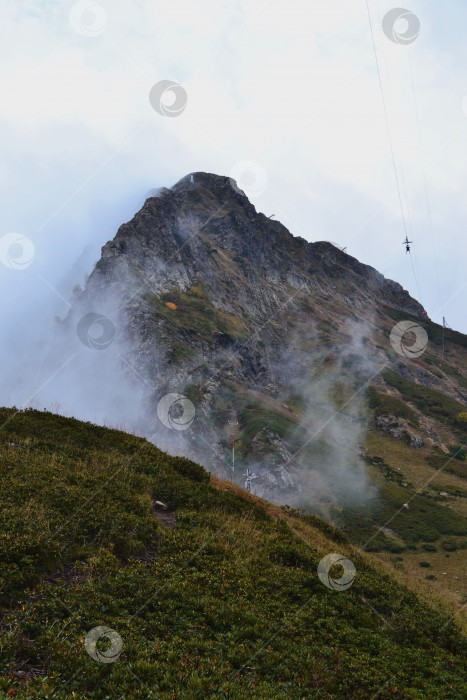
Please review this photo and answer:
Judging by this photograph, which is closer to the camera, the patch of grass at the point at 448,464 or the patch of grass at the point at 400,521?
the patch of grass at the point at 400,521

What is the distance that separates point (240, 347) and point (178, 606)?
11468cm

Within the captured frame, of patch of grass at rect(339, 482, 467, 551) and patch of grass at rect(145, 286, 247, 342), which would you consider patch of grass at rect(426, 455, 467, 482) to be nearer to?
patch of grass at rect(339, 482, 467, 551)

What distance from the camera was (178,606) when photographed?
31.2 ft

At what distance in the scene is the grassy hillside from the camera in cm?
703

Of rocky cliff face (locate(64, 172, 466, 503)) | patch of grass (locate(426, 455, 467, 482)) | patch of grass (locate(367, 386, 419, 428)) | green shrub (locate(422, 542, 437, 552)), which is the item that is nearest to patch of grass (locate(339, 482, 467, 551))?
green shrub (locate(422, 542, 437, 552))

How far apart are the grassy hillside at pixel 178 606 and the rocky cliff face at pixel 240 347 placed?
209 feet

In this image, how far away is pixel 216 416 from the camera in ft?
316

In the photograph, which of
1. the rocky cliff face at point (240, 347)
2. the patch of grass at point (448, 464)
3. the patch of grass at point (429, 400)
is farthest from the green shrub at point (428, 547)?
the patch of grass at point (429, 400)

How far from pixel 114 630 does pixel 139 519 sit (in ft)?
16.1

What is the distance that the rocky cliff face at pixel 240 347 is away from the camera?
86.9 meters

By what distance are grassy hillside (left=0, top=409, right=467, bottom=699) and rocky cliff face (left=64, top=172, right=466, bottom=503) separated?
63.6 m

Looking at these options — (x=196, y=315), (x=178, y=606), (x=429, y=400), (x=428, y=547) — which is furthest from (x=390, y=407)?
(x=178, y=606)

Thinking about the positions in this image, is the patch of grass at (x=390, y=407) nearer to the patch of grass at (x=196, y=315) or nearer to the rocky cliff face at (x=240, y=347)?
the rocky cliff face at (x=240, y=347)

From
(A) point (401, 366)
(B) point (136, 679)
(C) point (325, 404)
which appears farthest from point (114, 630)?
(A) point (401, 366)
